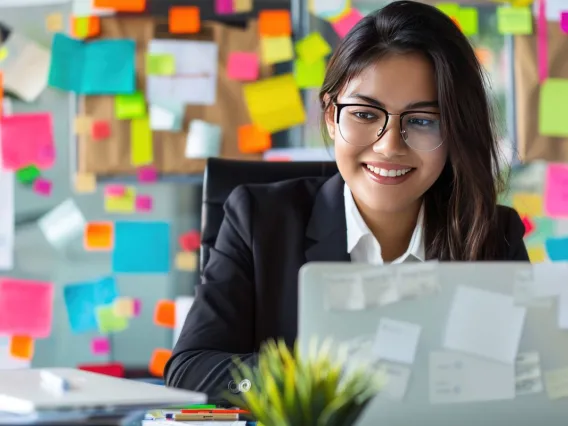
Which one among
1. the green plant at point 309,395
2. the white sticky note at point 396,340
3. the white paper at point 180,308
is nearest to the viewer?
the green plant at point 309,395

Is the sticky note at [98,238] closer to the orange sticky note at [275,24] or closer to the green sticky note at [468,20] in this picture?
the orange sticky note at [275,24]

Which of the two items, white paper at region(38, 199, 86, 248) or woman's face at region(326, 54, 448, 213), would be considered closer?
woman's face at region(326, 54, 448, 213)

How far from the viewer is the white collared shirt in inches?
62.2

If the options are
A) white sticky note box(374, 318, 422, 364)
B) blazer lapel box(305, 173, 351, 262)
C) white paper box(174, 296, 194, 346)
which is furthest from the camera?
white paper box(174, 296, 194, 346)

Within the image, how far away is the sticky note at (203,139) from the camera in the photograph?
274 cm

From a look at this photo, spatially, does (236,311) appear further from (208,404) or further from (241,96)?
(241,96)

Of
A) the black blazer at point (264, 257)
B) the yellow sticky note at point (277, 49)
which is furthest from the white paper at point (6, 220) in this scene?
the black blazer at point (264, 257)

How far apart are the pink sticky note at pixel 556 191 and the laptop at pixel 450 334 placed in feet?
6.25

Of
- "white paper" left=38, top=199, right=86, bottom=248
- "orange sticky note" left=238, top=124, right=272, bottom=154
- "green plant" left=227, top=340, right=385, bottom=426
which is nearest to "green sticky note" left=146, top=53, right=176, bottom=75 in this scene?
"orange sticky note" left=238, top=124, right=272, bottom=154

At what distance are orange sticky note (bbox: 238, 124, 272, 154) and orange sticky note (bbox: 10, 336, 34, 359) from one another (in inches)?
37.2

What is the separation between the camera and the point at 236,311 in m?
1.52

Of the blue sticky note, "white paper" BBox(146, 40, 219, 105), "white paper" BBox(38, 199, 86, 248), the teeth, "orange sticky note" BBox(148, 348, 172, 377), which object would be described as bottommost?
"orange sticky note" BBox(148, 348, 172, 377)

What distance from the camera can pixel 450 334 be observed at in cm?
91

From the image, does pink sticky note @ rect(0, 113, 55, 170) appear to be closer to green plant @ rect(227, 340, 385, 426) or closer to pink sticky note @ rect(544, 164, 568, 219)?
pink sticky note @ rect(544, 164, 568, 219)
